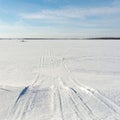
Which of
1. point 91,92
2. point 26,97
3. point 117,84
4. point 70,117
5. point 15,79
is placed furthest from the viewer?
point 15,79

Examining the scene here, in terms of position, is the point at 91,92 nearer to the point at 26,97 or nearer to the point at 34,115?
the point at 26,97

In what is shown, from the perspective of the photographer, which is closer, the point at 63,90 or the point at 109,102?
the point at 109,102

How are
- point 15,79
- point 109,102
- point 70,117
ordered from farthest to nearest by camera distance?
point 15,79 → point 109,102 → point 70,117

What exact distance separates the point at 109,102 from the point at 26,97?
82.7 inches

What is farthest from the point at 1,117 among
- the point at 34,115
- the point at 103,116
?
the point at 103,116

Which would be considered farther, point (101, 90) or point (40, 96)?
point (101, 90)

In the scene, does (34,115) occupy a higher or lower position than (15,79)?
higher

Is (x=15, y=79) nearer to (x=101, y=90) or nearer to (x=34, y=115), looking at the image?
(x=101, y=90)

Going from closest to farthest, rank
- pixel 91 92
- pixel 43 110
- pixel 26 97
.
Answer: pixel 43 110 → pixel 26 97 → pixel 91 92

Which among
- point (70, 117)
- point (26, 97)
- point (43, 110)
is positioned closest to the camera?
point (70, 117)

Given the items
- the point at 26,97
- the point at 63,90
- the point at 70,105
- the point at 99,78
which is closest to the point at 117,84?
the point at 99,78

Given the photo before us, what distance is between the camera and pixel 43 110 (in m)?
4.59

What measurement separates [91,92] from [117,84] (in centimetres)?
159

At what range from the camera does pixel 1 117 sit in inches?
162
